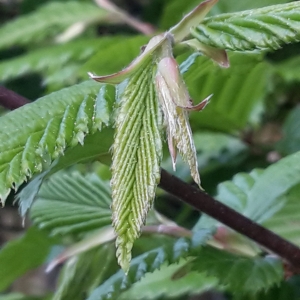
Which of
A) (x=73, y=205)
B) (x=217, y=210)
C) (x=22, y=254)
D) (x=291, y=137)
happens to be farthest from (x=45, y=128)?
(x=291, y=137)

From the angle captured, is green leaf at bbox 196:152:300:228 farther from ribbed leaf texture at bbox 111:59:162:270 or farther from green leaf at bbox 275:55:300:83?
green leaf at bbox 275:55:300:83

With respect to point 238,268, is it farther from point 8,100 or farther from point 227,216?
point 8,100

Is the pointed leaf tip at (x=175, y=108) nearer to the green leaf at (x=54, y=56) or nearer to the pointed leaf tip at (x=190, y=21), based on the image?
the pointed leaf tip at (x=190, y=21)

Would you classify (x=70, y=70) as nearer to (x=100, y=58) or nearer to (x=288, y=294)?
(x=100, y=58)

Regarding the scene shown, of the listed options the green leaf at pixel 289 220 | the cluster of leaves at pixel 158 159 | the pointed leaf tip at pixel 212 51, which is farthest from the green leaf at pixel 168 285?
the pointed leaf tip at pixel 212 51

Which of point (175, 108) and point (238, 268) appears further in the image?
point (238, 268)

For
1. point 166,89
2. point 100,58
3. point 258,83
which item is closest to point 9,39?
point 100,58

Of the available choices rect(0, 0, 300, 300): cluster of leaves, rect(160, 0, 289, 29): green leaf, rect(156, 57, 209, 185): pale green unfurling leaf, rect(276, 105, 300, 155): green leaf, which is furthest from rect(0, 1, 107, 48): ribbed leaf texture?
rect(156, 57, 209, 185): pale green unfurling leaf
